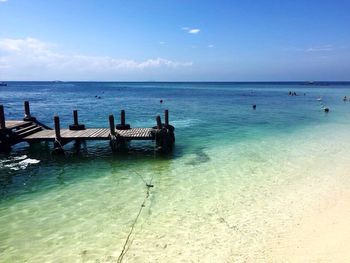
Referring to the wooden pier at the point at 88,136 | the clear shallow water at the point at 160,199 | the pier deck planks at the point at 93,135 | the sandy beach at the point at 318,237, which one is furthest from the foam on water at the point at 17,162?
the sandy beach at the point at 318,237

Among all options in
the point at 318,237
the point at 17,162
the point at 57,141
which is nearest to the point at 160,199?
the point at 318,237

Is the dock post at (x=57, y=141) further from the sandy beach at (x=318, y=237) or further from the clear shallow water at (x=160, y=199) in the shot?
the sandy beach at (x=318, y=237)

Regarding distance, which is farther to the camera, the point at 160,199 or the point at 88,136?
the point at 88,136

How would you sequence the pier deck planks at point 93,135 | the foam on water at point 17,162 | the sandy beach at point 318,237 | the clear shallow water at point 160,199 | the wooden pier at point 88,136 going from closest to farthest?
the sandy beach at point 318,237
the clear shallow water at point 160,199
the foam on water at point 17,162
the wooden pier at point 88,136
the pier deck planks at point 93,135

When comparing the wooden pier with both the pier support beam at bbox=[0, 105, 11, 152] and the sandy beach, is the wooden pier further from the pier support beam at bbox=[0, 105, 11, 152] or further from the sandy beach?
the sandy beach

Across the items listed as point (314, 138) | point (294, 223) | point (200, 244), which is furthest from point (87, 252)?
point (314, 138)

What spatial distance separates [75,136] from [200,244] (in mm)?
13334

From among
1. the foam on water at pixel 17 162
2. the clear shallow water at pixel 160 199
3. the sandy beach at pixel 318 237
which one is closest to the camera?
the sandy beach at pixel 318 237

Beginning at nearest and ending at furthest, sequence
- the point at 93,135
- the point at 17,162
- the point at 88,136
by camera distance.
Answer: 1. the point at 17,162
2. the point at 88,136
3. the point at 93,135

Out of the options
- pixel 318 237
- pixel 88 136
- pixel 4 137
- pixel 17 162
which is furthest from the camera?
pixel 88 136

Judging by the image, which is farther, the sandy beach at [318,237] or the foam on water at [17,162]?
the foam on water at [17,162]

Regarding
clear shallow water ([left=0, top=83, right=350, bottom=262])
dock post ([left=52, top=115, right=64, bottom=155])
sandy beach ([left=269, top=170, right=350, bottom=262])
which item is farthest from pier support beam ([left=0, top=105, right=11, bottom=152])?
sandy beach ([left=269, top=170, right=350, bottom=262])

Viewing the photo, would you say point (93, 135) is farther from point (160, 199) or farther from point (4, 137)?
point (160, 199)

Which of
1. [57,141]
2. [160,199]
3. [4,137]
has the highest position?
[4,137]
